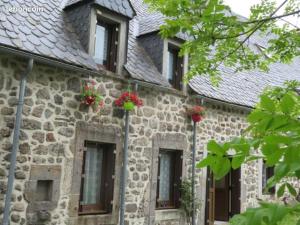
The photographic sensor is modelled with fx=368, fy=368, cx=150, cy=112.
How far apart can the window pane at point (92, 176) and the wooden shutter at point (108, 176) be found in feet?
0.33

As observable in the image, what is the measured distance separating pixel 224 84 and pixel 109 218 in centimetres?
512

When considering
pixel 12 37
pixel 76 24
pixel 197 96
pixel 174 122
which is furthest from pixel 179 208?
pixel 12 37

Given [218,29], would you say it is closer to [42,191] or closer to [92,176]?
[42,191]

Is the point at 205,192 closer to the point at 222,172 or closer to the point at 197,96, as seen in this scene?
the point at 197,96

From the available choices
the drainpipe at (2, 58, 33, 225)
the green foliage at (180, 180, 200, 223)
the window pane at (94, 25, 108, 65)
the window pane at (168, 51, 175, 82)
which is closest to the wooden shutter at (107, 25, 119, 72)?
the window pane at (94, 25, 108, 65)

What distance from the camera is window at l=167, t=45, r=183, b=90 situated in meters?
8.61

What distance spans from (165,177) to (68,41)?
12.0 feet

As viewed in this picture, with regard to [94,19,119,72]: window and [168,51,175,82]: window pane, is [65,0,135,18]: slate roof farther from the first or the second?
[168,51,175,82]: window pane

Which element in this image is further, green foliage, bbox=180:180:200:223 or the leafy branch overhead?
green foliage, bbox=180:180:200:223

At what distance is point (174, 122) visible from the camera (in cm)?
823

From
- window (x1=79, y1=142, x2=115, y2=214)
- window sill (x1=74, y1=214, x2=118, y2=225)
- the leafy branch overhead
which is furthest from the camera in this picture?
window (x1=79, y1=142, x2=115, y2=214)

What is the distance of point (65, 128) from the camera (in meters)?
6.19

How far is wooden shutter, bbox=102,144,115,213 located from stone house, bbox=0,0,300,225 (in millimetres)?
19

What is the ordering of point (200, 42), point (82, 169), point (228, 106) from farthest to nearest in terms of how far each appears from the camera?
1. point (228, 106)
2. point (82, 169)
3. point (200, 42)
